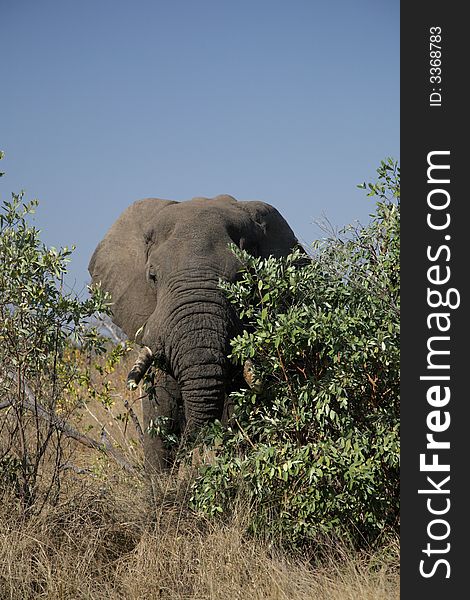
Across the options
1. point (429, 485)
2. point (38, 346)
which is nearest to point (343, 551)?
point (429, 485)

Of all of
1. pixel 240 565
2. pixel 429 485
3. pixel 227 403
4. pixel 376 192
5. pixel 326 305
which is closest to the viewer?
pixel 429 485

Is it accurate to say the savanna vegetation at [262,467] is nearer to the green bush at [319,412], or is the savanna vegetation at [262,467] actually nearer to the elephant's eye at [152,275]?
the green bush at [319,412]

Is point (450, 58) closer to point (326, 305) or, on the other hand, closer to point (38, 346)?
A: point (326, 305)

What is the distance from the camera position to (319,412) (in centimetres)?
604

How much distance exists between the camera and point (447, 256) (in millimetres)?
5242

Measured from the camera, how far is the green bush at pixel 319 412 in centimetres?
607

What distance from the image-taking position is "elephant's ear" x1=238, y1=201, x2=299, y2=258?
8.91 m

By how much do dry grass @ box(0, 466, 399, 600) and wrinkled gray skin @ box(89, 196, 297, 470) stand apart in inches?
54.4

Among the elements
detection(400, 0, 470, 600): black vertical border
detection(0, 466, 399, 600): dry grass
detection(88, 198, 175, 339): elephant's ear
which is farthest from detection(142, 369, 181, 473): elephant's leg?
detection(400, 0, 470, 600): black vertical border

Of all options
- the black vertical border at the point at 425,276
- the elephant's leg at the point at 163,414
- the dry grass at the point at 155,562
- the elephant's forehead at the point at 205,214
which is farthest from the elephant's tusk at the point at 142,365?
the black vertical border at the point at 425,276

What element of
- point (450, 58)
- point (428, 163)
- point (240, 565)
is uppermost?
point (450, 58)

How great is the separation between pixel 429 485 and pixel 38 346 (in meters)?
2.95

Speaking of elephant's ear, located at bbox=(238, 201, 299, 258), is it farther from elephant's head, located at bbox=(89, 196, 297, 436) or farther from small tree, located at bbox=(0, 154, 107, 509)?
small tree, located at bbox=(0, 154, 107, 509)

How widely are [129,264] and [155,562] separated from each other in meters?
3.86
